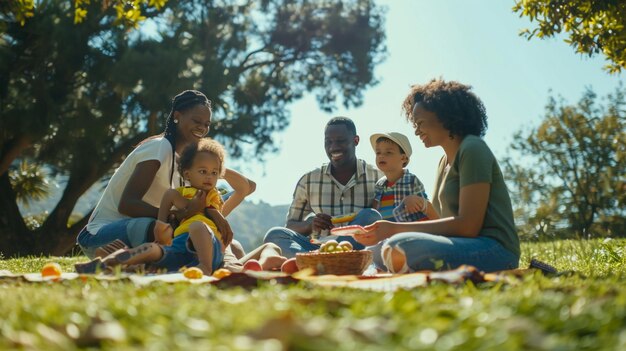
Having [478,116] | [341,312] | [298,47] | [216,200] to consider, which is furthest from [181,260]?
[298,47]

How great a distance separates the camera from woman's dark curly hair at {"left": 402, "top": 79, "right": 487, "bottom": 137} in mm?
4523

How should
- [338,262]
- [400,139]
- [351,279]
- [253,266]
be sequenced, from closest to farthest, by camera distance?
[351,279] < [338,262] < [253,266] < [400,139]

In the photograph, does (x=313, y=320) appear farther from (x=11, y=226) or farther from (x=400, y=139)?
(x=11, y=226)

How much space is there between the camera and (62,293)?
8.85 ft

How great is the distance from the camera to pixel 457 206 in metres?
4.50

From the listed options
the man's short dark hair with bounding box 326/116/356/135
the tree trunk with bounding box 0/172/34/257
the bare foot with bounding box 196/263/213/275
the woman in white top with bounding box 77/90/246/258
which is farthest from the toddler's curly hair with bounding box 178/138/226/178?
the tree trunk with bounding box 0/172/34/257

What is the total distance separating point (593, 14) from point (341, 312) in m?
7.00

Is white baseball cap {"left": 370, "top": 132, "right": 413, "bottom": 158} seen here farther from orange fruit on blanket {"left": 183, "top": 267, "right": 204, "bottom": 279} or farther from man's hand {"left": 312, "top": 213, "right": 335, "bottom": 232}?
orange fruit on blanket {"left": 183, "top": 267, "right": 204, "bottom": 279}

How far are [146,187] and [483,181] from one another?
8.17 ft

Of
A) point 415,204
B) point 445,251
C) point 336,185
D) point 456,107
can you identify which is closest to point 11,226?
point 336,185

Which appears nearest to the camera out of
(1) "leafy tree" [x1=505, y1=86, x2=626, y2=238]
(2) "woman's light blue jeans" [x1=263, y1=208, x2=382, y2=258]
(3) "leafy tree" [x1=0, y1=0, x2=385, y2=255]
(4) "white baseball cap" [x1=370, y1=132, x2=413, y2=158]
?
(2) "woman's light blue jeans" [x1=263, y1=208, x2=382, y2=258]

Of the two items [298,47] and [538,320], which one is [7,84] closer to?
[298,47]

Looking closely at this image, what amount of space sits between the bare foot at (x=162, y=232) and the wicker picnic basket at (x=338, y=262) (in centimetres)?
105

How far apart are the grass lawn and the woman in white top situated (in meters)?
2.54
